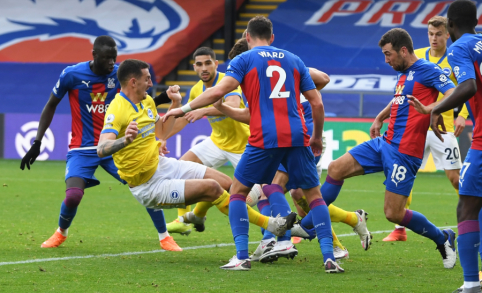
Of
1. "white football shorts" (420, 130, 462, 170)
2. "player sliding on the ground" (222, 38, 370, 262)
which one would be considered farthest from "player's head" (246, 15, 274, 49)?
"white football shorts" (420, 130, 462, 170)

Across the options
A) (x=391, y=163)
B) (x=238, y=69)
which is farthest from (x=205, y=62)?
(x=391, y=163)

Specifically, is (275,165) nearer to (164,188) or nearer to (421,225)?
(164,188)

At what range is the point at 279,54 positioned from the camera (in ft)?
18.2

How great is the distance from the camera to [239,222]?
18.5 feet

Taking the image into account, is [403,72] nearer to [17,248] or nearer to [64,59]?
[17,248]

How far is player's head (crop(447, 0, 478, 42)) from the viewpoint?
468 centimetres

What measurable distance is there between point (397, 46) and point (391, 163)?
0.96 metres

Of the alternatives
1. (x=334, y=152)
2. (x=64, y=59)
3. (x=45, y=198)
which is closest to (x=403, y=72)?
(x=45, y=198)

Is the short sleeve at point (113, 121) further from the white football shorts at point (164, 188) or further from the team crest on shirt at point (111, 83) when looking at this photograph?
the team crest on shirt at point (111, 83)

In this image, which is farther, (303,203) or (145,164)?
(303,203)

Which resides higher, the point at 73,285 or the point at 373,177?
the point at 73,285

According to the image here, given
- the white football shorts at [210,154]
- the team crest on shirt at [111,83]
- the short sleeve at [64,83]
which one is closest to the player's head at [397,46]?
the white football shorts at [210,154]

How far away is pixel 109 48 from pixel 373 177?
9.64 metres

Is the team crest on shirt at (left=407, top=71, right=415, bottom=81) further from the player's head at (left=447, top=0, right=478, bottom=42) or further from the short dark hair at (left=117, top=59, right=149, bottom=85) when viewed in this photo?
the short dark hair at (left=117, top=59, right=149, bottom=85)
